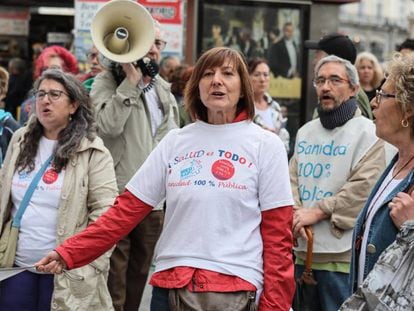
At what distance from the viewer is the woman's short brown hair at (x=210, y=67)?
401 cm

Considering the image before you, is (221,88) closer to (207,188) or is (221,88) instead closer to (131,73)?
(207,188)

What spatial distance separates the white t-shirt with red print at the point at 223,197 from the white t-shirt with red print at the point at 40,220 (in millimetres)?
1133

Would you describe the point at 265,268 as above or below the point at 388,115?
below

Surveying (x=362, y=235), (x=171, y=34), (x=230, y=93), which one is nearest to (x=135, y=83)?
(x=230, y=93)

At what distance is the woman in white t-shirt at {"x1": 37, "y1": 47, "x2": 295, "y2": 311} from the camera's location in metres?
3.83

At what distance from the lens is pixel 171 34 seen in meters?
9.62

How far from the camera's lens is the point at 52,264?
3.99 metres

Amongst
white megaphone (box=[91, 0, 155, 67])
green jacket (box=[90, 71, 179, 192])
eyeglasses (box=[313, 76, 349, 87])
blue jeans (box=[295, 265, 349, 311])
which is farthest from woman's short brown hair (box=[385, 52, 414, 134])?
white megaphone (box=[91, 0, 155, 67])

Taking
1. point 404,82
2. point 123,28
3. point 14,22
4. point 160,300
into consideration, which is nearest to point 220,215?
point 160,300

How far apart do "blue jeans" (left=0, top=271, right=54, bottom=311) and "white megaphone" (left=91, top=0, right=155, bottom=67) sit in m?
1.76

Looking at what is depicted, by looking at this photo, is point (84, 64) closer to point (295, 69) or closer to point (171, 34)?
point (171, 34)

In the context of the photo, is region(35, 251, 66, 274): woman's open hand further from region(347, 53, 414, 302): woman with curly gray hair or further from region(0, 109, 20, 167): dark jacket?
region(0, 109, 20, 167): dark jacket

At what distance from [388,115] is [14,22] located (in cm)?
1183

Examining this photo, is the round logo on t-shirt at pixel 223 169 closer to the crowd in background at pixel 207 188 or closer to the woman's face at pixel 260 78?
the crowd in background at pixel 207 188
